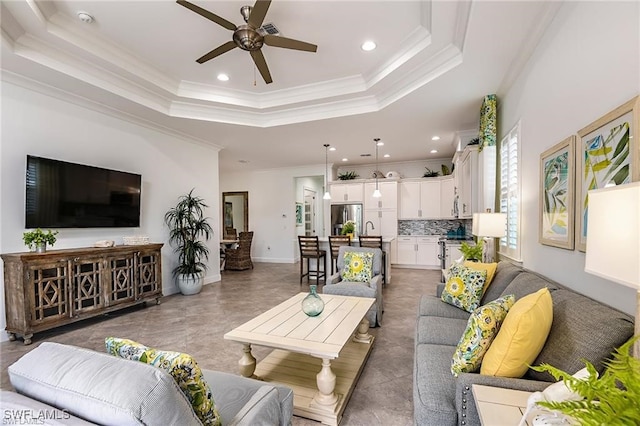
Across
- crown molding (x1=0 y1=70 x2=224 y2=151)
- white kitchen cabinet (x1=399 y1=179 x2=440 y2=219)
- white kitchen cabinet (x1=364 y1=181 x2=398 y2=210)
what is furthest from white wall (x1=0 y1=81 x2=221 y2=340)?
white kitchen cabinet (x1=399 y1=179 x2=440 y2=219)

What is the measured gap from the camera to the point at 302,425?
1851 mm

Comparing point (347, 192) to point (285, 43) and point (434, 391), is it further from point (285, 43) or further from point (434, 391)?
point (434, 391)

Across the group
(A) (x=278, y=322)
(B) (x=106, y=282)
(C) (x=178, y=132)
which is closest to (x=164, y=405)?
(A) (x=278, y=322)

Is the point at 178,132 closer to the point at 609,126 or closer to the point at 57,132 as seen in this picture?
the point at 57,132

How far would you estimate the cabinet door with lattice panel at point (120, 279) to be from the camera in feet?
12.4

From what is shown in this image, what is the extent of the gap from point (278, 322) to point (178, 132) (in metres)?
4.22

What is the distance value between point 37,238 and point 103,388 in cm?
347

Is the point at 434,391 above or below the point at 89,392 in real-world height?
below

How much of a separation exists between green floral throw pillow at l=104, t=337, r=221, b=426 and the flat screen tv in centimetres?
342

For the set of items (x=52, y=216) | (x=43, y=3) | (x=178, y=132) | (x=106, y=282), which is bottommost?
(x=106, y=282)

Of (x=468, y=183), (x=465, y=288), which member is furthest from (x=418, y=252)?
(x=465, y=288)

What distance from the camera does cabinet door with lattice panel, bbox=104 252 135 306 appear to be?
12.4 feet

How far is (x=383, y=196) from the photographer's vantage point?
25.2 ft

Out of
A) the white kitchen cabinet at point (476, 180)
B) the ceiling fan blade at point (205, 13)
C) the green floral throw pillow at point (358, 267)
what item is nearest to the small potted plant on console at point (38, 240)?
the ceiling fan blade at point (205, 13)
